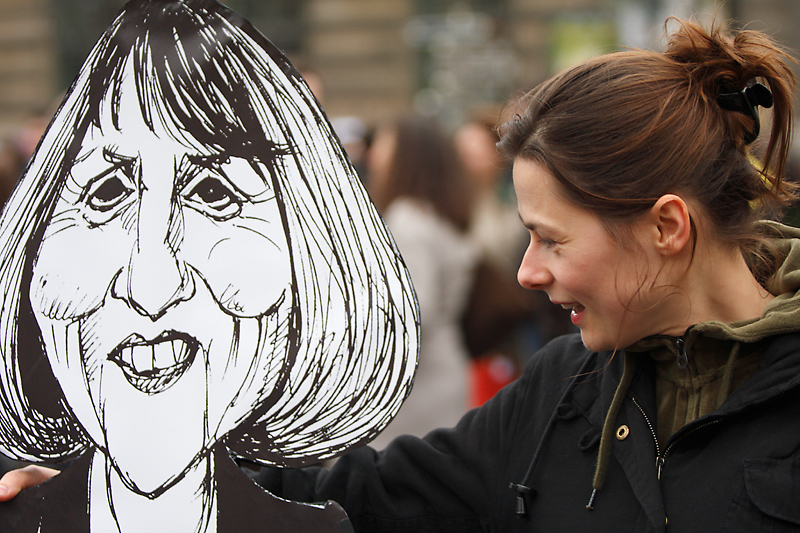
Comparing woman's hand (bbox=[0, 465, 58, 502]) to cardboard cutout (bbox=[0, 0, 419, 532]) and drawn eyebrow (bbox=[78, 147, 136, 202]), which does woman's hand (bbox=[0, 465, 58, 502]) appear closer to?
cardboard cutout (bbox=[0, 0, 419, 532])

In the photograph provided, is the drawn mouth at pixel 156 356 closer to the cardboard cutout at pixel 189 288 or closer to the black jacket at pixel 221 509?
the cardboard cutout at pixel 189 288

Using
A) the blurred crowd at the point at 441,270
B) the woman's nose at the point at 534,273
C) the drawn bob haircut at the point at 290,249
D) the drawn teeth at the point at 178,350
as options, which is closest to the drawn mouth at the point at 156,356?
the drawn teeth at the point at 178,350

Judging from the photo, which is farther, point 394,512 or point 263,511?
point 394,512

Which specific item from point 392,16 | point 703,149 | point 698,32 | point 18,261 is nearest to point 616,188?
point 703,149

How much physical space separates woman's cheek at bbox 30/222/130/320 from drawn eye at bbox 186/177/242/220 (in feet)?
0.40

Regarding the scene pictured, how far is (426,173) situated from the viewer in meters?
2.42

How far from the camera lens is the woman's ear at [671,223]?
1072 mm

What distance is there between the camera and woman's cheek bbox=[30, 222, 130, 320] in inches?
44.8

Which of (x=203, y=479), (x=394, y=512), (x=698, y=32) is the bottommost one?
(x=394, y=512)

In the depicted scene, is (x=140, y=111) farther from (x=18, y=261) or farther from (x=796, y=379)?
(x=796, y=379)

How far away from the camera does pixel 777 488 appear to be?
0.97m

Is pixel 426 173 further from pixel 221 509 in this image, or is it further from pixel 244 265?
pixel 221 509

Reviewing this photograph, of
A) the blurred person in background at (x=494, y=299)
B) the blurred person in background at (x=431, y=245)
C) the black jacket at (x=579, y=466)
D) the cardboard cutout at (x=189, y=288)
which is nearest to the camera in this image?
the black jacket at (x=579, y=466)

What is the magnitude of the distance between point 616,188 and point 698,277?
0.19 metres
